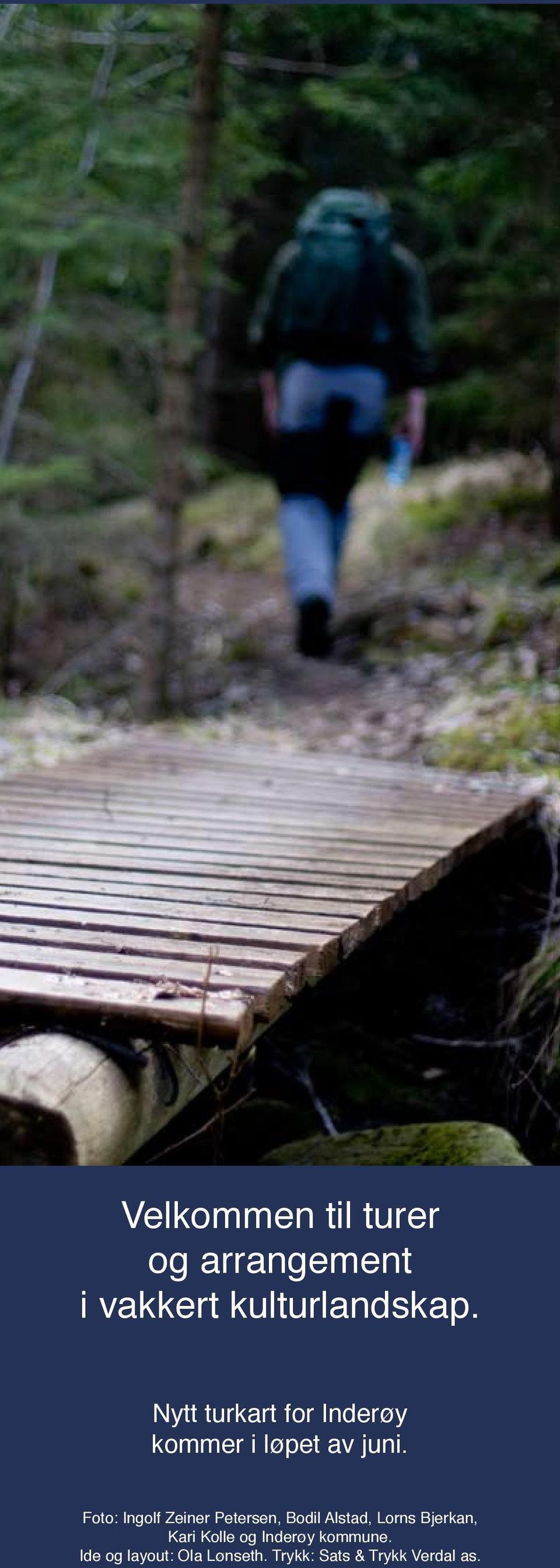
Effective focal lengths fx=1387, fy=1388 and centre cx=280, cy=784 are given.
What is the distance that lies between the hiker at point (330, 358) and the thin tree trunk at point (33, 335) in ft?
5.24

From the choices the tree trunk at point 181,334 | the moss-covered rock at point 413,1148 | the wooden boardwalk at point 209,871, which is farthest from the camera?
the tree trunk at point 181,334

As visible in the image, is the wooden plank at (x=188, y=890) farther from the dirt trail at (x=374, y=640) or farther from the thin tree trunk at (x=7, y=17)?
the thin tree trunk at (x=7, y=17)

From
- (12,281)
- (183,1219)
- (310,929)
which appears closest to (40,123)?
(12,281)

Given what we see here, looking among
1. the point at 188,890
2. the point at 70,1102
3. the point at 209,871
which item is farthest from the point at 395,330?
the point at 70,1102

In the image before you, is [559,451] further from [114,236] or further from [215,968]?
[215,968]

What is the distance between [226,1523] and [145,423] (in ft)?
27.7

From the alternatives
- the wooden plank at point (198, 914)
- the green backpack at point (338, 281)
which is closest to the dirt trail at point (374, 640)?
the green backpack at point (338, 281)

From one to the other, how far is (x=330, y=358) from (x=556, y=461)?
1.74 meters

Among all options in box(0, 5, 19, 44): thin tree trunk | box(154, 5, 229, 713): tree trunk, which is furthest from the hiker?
box(0, 5, 19, 44): thin tree trunk

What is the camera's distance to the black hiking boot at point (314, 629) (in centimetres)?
809

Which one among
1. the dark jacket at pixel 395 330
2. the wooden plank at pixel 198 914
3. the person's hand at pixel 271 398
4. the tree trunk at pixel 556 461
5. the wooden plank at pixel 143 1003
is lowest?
the wooden plank at pixel 198 914

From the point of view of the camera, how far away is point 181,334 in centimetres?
753

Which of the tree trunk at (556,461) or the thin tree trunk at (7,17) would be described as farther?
the tree trunk at (556,461)

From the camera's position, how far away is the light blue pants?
7988 millimetres
